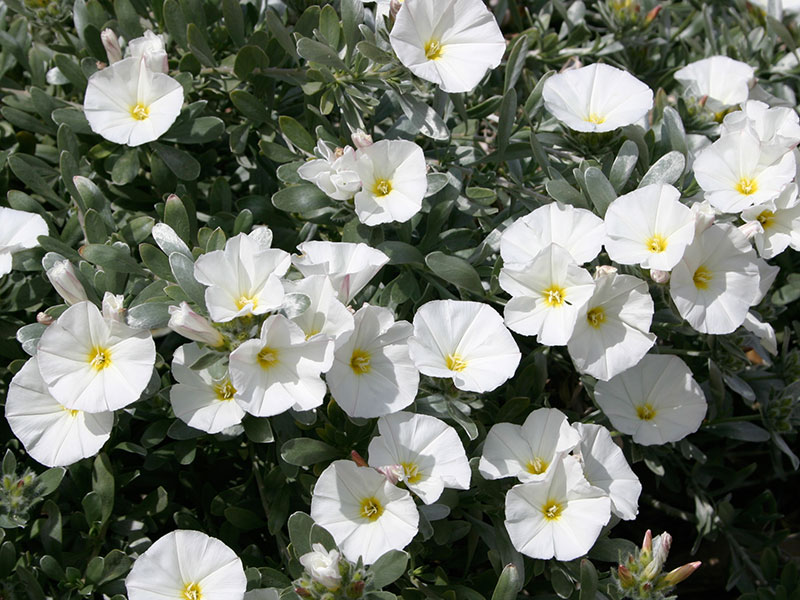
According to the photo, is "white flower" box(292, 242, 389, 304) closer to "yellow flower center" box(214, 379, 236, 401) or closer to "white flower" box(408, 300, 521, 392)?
"white flower" box(408, 300, 521, 392)

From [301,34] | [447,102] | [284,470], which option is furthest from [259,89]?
[284,470]

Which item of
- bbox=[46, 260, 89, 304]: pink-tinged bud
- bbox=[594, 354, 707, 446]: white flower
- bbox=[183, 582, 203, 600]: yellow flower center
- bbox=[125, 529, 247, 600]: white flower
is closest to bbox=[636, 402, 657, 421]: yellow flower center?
bbox=[594, 354, 707, 446]: white flower

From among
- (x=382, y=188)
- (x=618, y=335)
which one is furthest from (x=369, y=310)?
(x=618, y=335)

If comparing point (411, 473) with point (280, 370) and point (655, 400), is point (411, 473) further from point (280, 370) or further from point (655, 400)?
point (655, 400)

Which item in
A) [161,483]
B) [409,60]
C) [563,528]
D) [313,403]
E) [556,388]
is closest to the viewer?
[313,403]

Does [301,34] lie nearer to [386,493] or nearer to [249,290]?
[249,290]

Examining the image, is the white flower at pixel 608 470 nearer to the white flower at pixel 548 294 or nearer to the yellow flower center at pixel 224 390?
the white flower at pixel 548 294

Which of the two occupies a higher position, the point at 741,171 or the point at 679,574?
the point at 741,171
